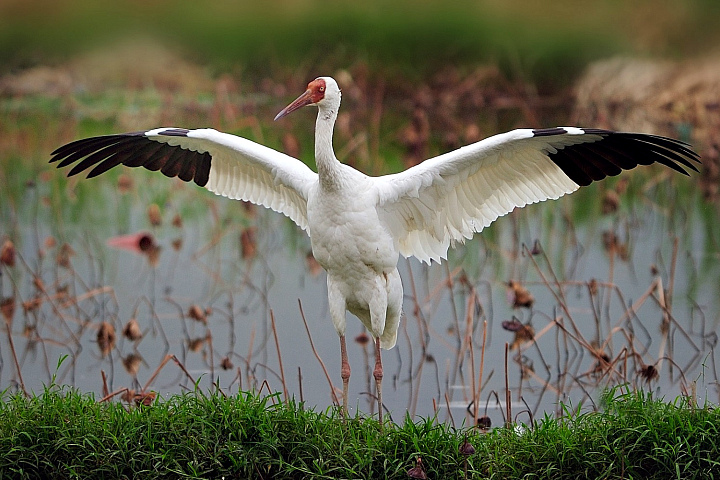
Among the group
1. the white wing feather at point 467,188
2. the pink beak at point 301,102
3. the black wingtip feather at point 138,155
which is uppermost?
the pink beak at point 301,102

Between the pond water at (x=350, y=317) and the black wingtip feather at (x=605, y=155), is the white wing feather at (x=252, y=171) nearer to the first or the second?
the pond water at (x=350, y=317)

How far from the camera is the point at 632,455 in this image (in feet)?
16.6

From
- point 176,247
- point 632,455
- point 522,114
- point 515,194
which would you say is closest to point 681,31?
point 522,114

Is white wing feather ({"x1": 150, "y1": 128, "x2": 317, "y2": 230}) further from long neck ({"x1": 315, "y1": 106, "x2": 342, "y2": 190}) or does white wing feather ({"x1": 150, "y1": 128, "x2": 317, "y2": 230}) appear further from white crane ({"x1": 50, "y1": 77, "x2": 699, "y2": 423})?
long neck ({"x1": 315, "y1": 106, "x2": 342, "y2": 190})

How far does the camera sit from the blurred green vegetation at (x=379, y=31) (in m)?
16.5

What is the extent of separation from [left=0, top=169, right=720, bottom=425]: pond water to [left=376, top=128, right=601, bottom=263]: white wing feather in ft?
1.98

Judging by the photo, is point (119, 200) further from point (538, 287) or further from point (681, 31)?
point (681, 31)

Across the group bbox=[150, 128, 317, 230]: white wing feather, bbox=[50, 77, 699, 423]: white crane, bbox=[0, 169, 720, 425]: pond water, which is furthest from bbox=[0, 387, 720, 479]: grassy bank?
bbox=[150, 128, 317, 230]: white wing feather

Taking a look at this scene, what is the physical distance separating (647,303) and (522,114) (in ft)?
20.8

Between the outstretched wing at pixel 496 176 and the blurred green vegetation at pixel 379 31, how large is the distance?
33.7 ft

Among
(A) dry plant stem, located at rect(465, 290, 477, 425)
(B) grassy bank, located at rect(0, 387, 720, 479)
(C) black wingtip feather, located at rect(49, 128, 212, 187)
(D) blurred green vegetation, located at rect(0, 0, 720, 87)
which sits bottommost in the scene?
(B) grassy bank, located at rect(0, 387, 720, 479)

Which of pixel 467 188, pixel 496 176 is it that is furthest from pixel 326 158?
pixel 496 176

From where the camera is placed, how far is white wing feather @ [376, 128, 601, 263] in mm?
5652

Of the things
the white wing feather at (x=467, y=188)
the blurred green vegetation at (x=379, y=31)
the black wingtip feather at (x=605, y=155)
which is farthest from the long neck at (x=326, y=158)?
the blurred green vegetation at (x=379, y=31)
